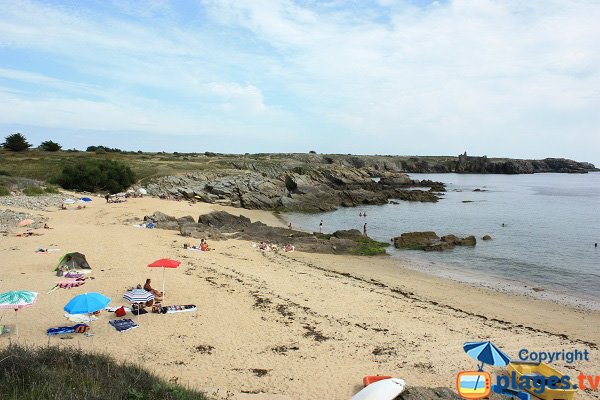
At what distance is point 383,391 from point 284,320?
20.8 feet

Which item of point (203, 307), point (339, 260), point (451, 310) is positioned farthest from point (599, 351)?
point (339, 260)

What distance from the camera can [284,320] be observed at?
14.4 m

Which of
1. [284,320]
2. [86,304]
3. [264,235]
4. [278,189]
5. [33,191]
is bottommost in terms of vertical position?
[284,320]

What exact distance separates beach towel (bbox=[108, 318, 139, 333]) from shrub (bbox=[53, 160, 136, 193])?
4298cm

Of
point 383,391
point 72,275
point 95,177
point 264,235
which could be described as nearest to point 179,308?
point 72,275

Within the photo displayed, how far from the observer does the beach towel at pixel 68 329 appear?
39.5 ft

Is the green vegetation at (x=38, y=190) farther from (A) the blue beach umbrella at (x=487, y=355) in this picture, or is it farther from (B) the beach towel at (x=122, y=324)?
(A) the blue beach umbrella at (x=487, y=355)

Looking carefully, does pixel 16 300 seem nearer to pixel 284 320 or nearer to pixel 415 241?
pixel 284 320

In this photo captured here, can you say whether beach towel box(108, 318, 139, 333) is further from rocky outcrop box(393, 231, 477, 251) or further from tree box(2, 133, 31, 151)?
tree box(2, 133, 31, 151)

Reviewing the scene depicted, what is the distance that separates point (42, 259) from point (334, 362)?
15525 millimetres

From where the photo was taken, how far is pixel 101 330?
12.6 meters

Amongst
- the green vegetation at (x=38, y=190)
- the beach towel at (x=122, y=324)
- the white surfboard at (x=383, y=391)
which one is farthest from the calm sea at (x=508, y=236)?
the green vegetation at (x=38, y=190)

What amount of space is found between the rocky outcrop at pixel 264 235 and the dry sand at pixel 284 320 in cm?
371

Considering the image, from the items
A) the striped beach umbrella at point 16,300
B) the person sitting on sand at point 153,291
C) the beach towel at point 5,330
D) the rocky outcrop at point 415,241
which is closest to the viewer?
the striped beach umbrella at point 16,300
